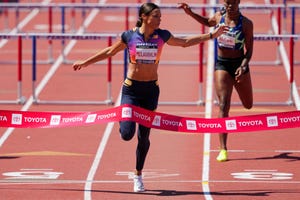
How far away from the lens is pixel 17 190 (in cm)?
1580

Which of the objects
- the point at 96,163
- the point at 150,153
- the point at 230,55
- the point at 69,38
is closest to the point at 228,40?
the point at 230,55

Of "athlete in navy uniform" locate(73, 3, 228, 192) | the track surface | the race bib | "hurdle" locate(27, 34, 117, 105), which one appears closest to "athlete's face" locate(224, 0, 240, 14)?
the race bib

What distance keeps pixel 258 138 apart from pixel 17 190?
5294mm

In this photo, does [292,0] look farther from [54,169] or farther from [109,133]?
[54,169]

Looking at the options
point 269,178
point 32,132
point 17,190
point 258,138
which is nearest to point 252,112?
point 258,138

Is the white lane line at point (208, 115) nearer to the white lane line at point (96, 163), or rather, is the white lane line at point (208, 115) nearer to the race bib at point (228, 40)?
the white lane line at point (96, 163)

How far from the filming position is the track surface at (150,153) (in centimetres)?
1592

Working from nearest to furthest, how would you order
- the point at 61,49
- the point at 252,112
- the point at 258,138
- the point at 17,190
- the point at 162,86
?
1. the point at 17,190
2. the point at 258,138
3. the point at 252,112
4. the point at 162,86
5. the point at 61,49

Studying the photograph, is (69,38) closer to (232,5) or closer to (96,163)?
(96,163)

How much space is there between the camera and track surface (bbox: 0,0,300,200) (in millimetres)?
→ 15922

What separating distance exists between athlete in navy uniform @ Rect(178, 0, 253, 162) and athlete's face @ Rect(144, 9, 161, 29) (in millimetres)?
2475

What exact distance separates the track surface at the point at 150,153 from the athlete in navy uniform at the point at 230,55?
81 cm

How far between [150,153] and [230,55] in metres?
1.84

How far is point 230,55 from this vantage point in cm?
1805
